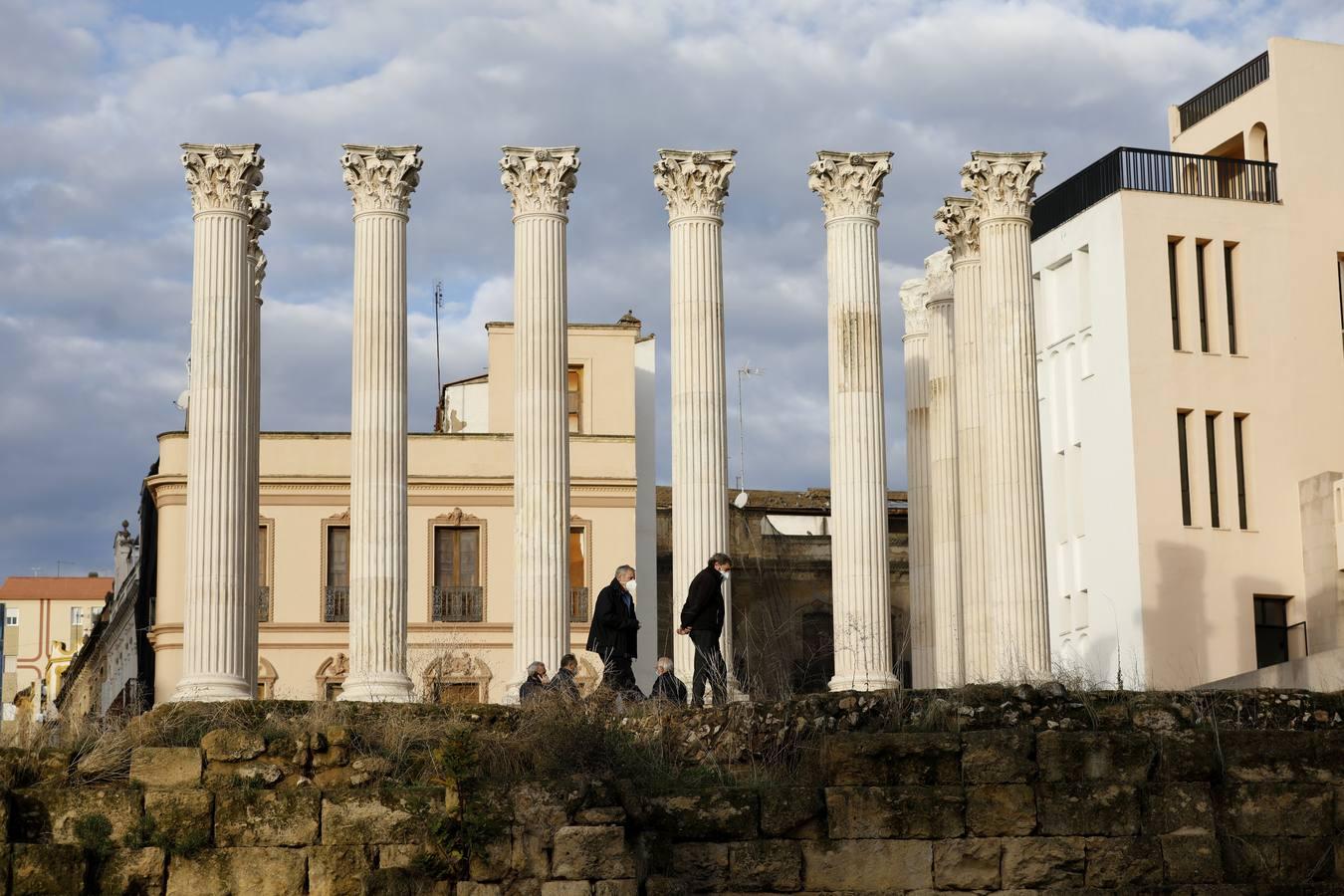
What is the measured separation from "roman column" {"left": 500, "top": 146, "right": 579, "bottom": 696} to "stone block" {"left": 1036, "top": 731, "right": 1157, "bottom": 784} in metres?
12.3

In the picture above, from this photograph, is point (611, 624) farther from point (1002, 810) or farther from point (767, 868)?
point (1002, 810)

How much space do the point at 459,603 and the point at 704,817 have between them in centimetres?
2553

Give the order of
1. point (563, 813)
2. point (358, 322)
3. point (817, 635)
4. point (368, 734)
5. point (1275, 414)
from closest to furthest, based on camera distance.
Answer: point (563, 813)
point (368, 734)
point (358, 322)
point (1275, 414)
point (817, 635)

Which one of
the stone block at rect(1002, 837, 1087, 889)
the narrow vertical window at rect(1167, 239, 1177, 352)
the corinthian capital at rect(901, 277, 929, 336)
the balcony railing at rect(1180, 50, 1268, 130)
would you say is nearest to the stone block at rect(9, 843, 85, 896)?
the stone block at rect(1002, 837, 1087, 889)

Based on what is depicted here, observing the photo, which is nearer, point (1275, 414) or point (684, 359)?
point (684, 359)

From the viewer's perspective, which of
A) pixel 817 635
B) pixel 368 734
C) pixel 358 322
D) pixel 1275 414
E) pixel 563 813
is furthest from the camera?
pixel 817 635

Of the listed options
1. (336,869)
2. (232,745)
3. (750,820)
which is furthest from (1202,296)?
(336,869)

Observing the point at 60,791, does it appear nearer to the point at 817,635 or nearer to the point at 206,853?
the point at 206,853

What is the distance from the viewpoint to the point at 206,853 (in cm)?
2098

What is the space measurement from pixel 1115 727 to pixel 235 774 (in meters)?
8.47

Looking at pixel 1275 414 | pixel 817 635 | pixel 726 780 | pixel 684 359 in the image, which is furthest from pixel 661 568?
pixel 726 780

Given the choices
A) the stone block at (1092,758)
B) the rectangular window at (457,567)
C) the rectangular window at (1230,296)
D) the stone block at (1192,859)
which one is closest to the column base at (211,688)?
the stone block at (1092,758)

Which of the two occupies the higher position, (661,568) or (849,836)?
(661,568)

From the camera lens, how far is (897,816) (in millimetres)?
21578
